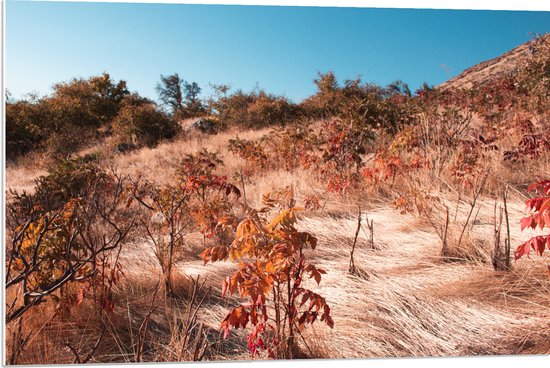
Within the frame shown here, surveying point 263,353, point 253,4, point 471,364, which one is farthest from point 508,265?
point 253,4

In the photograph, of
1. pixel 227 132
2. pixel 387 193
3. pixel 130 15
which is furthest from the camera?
pixel 227 132

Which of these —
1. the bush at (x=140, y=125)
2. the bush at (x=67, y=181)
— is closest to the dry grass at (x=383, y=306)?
the bush at (x=67, y=181)

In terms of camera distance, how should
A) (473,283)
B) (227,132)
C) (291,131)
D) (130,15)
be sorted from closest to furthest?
(473,283)
(130,15)
(291,131)
(227,132)

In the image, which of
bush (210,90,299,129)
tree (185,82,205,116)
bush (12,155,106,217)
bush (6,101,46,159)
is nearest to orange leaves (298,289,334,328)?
bush (12,155,106,217)

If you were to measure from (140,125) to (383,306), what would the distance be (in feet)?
20.7

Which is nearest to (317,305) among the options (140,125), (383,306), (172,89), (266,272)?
(266,272)

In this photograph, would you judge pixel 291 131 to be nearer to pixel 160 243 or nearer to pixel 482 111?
pixel 482 111

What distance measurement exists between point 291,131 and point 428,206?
2.75m

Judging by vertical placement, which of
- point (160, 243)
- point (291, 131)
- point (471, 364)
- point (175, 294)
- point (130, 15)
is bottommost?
point (471, 364)

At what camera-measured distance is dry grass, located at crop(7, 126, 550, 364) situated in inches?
61.7

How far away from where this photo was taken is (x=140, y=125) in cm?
701

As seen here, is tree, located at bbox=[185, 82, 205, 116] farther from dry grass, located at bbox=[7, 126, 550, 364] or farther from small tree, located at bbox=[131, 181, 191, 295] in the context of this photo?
dry grass, located at bbox=[7, 126, 550, 364]

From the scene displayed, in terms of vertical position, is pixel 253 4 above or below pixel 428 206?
above

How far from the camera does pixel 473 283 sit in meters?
1.91
